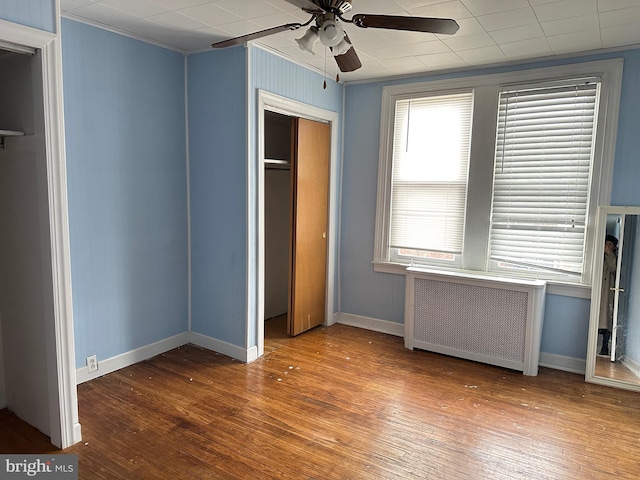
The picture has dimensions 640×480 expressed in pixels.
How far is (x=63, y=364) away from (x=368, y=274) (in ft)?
9.79

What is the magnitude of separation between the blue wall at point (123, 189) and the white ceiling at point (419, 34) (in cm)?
25

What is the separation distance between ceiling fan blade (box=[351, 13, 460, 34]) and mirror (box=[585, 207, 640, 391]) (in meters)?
2.23

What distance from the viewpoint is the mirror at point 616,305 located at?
336 cm

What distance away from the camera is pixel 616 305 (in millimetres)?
3424

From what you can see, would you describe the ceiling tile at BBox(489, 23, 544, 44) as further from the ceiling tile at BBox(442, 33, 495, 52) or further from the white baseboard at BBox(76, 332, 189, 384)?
the white baseboard at BBox(76, 332, 189, 384)

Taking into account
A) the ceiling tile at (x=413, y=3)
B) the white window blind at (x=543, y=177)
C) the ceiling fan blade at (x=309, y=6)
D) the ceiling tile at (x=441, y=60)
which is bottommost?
the white window blind at (x=543, y=177)

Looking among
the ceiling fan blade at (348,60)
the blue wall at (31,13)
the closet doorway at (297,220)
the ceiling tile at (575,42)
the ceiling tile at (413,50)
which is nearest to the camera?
the blue wall at (31,13)

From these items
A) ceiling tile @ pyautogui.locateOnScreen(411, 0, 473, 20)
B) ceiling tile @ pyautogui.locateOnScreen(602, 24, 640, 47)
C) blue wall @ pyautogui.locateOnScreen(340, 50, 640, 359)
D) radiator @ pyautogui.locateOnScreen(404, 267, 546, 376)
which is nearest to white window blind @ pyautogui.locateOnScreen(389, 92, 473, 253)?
blue wall @ pyautogui.locateOnScreen(340, 50, 640, 359)

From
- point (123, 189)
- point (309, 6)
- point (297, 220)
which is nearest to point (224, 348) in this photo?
point (297, 220)

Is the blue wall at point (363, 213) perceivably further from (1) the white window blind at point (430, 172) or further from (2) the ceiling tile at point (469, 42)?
(2) the ceiling tile at point (469, 42)

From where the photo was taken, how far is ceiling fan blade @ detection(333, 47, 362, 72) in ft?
8.09

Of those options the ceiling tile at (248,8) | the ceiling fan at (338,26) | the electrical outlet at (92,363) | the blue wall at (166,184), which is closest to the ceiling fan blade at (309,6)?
the ceiling fan at (338,26)

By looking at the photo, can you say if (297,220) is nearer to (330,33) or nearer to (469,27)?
(469,27)

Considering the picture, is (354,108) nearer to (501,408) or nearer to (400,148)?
(400,148)
